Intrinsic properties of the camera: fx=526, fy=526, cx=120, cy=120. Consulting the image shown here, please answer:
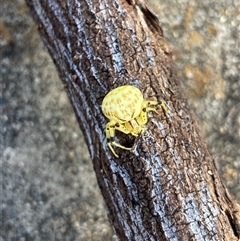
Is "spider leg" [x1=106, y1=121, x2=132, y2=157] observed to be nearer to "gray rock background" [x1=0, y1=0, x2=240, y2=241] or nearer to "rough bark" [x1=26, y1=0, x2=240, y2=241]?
"rough bark" [x1=26, y1=0, x2=240, y2=241]

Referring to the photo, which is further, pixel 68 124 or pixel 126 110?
pixel 68 124

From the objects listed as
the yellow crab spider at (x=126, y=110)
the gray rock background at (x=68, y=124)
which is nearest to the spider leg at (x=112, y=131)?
the yellow crab spider at (x=126, y=110)

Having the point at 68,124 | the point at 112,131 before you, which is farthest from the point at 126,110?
the point at 68,124

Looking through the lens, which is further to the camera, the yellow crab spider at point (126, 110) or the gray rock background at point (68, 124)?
the gray rock background at point (68, 124)

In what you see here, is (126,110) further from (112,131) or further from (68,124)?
(68,124)

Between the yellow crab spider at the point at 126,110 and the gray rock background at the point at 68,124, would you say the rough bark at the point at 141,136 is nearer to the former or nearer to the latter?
the yellow crab spider at the point at 126,110
